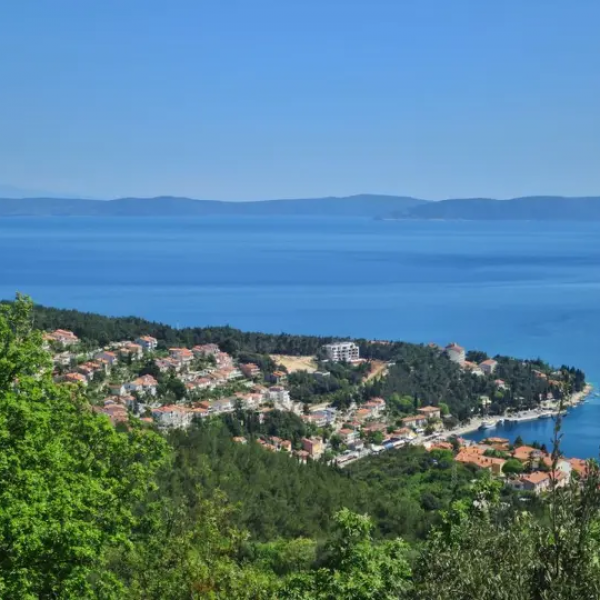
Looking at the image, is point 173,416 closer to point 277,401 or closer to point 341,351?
point 277,401

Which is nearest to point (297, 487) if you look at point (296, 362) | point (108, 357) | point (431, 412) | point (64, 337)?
point (431, 412)

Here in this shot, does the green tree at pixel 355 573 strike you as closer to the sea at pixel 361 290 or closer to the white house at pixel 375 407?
the sea at pixel 361 290

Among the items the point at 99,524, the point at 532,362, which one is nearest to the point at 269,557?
the point at 99,524

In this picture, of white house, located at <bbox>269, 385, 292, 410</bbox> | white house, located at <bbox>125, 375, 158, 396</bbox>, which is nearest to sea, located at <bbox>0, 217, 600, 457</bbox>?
white house, located at <bbox>269, 385, 292, 410</bbox>

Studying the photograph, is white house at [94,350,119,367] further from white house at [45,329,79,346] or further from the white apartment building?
the white apartment building

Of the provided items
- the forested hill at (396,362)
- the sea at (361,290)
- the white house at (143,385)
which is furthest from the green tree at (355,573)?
the forested hill at (396,362)

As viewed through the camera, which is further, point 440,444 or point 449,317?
point 449,317

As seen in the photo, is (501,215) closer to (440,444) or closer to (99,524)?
(440,444)
